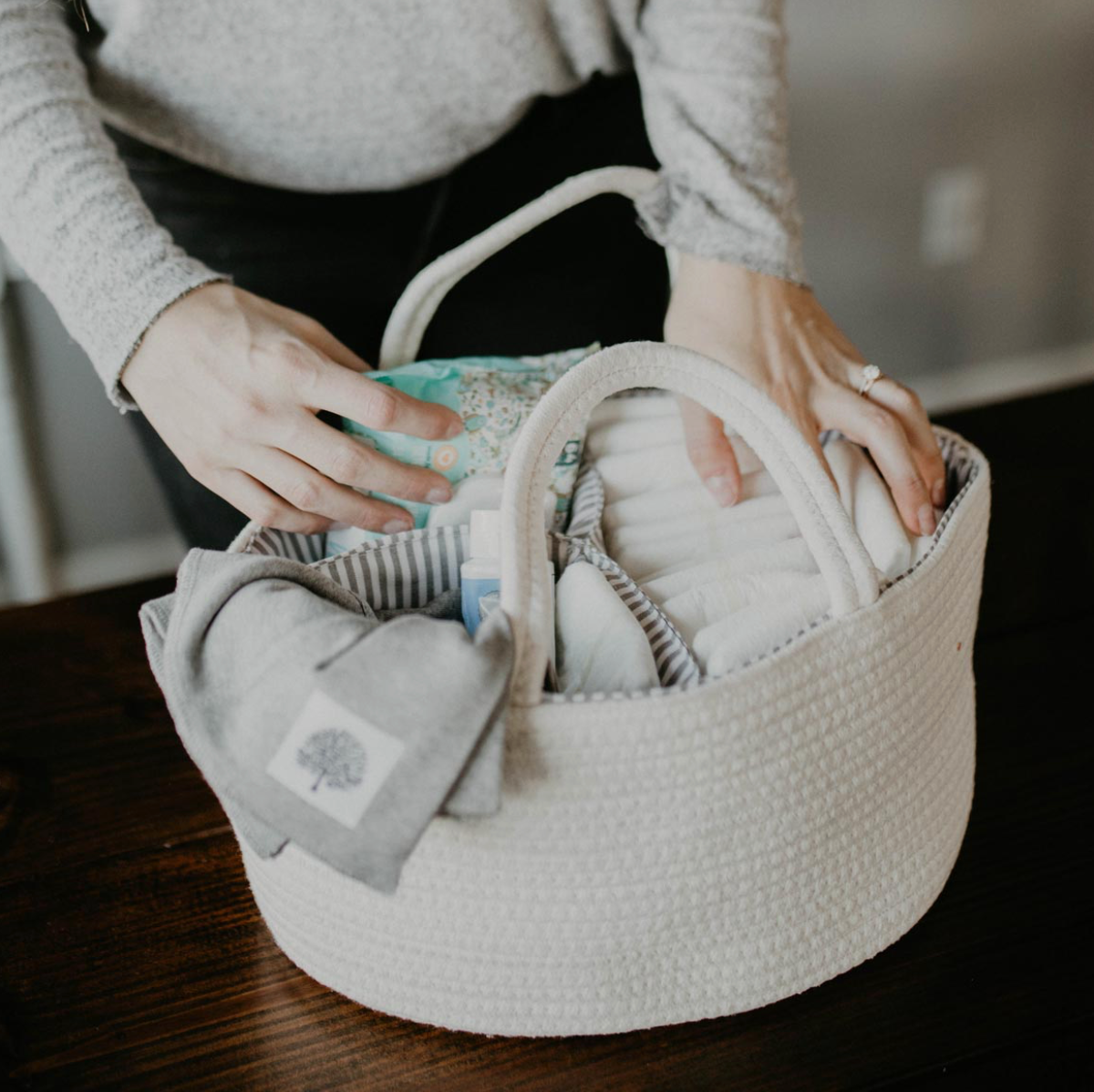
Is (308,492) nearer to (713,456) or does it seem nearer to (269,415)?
(269,415)

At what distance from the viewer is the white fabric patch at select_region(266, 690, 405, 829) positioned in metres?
0.40

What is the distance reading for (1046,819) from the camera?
1.95ft

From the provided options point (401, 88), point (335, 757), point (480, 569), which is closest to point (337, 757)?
point (335, 757)

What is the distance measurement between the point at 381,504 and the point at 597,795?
0.21 metres

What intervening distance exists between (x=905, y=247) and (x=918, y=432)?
1169mm

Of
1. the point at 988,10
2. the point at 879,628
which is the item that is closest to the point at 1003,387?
the point at 988,10

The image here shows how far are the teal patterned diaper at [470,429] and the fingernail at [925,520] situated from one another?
0.65 feet

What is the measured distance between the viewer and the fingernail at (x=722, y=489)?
1.97 feet

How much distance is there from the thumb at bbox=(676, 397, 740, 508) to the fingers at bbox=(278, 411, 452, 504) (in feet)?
0.54

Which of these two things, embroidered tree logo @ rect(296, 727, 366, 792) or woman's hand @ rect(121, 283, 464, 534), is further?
woman's hand @ rect(121, 283, 464, 534)

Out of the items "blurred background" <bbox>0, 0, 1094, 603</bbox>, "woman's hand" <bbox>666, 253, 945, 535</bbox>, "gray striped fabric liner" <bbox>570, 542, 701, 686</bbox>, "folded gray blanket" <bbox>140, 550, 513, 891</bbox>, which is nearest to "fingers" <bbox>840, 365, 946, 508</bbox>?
"woman's hand" <bbox>666, 253, 945, 535</bbox>

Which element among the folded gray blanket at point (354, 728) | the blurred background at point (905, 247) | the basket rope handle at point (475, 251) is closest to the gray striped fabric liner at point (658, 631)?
the folded gray blanket at point (354, 728)

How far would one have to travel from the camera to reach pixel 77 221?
1.87 feet

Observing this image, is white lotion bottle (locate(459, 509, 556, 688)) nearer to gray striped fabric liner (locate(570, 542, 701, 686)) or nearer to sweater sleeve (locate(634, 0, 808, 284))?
gray striped fabric liner (locate(570, 542, 701, 686))
